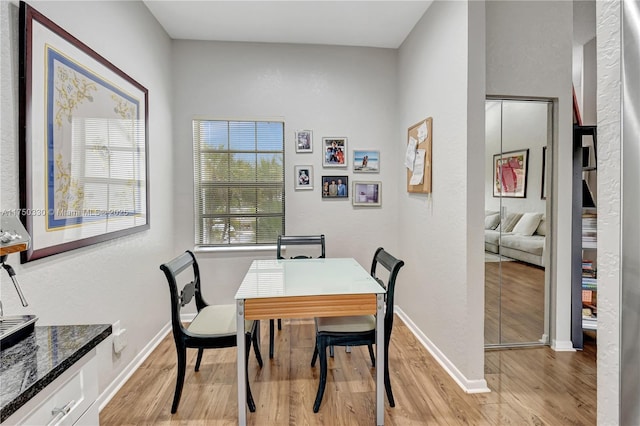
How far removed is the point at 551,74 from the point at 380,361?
8.27ft

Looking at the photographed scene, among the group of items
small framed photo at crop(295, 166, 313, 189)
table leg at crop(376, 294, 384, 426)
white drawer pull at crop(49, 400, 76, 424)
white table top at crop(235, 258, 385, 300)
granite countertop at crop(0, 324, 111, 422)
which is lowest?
table leg at crop(376, 294, 384, 426)

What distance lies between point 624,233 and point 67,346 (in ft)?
5.03

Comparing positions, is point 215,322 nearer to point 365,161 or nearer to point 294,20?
point 365,161

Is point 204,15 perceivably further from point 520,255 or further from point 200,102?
point 520,255

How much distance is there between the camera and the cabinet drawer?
79 centimetres

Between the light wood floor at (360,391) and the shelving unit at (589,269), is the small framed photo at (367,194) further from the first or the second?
the shelving unit at (589,269)

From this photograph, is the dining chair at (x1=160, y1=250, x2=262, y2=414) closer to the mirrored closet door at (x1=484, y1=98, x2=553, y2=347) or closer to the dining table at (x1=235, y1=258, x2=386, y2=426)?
the dining table at (x1=235, y1=258, x2=386, y2=426)

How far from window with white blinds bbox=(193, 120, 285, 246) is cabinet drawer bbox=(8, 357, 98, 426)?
7.93 feet

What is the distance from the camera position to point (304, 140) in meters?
3.39

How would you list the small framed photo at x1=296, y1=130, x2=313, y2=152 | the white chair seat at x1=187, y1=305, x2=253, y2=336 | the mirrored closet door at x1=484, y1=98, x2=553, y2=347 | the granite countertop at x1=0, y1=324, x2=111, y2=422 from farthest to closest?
1. the small framed photo at x1=296, y1=130, x2=313, y2=152
2. the mirrored closet door at x1=484, y1=98, x2=553, y2=347
3. the white chair seat at x1=187, y1=305, x2=253, y2=336
4. the granite countertop at x1=0, y1=324, x2=111, y2=422

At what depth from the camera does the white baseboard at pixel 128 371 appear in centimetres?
199

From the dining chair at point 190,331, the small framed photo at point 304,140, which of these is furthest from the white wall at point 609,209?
the small framed photo at point 304,140

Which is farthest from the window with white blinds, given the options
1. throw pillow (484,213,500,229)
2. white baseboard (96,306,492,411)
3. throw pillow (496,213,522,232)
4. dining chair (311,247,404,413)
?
throw pillow (496,213,522,232)

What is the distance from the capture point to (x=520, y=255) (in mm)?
2643
